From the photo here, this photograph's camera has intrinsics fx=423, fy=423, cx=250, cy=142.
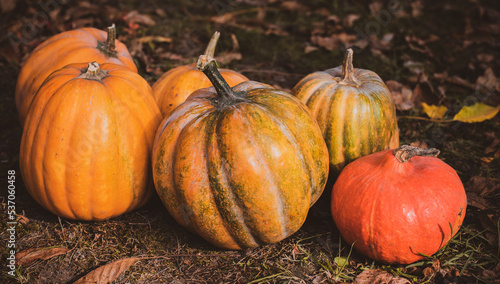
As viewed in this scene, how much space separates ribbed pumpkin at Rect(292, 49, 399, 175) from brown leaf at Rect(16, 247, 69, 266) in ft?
6.50

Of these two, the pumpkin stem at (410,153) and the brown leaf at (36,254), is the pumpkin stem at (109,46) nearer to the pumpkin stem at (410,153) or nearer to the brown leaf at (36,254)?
the brown leaf at (36,254)

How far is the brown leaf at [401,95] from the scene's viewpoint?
14.7ft

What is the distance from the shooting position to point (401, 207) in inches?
97.3

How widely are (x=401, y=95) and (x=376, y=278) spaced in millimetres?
2578

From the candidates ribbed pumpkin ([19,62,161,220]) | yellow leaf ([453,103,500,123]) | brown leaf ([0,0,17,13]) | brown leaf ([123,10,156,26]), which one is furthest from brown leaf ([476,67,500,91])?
brown leaf ([0,0,17,13])

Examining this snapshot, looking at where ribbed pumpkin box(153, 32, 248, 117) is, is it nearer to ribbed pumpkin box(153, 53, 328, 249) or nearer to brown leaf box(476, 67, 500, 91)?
ribbed pumpkin box(153, 53, 328, 249)

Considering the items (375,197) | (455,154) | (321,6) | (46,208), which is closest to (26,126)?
(46,208)

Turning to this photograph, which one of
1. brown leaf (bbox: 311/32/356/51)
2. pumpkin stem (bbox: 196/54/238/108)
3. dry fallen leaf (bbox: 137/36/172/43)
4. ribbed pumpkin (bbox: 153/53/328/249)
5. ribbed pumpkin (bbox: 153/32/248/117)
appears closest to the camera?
ribbed pumpkin (bbox: 153/53/328/249)

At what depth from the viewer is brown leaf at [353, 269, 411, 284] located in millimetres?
2516

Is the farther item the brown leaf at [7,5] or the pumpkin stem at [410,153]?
the brown leaf at [7,5]

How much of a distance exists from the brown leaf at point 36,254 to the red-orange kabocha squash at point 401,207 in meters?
1.83

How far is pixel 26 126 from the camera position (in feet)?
9.50

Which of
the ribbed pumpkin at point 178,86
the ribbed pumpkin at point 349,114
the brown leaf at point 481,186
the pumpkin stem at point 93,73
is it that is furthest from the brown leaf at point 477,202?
the pumpkin stem at point 93,73

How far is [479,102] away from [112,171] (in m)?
3.95
